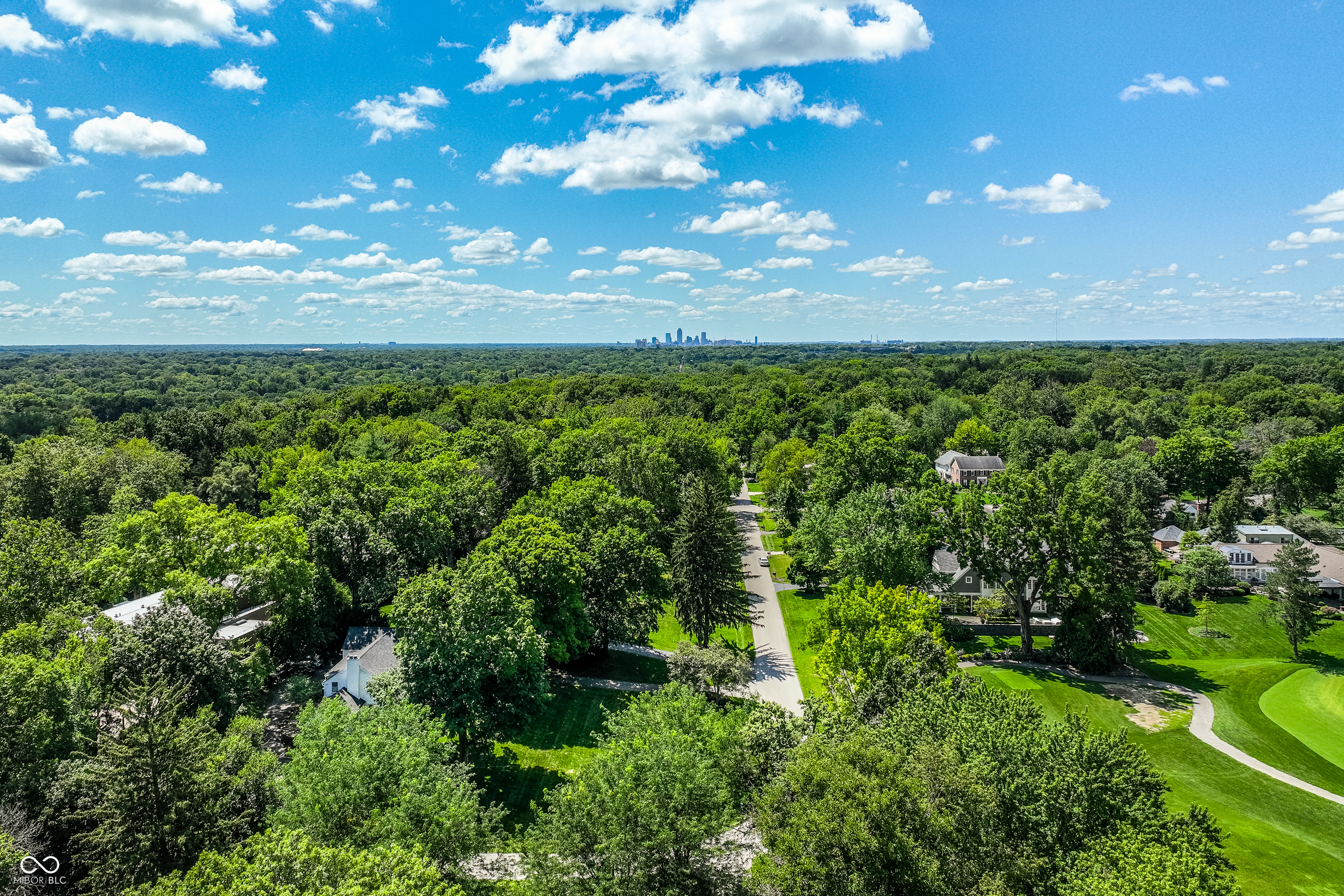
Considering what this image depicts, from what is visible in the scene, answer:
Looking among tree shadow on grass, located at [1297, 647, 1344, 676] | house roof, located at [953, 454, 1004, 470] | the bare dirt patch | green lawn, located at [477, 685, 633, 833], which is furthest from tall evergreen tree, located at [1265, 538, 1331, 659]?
green lawn, located at [477, 685, 633, 833]

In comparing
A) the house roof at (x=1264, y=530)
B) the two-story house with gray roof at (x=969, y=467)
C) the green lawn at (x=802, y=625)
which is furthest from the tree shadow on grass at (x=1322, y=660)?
the two-story house with gray roof at (x=969, y=467)

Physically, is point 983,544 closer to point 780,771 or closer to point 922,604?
point 922,604

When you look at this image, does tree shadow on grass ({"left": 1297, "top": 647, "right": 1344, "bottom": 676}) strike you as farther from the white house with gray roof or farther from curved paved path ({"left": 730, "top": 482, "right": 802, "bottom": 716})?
the white house with gray roof

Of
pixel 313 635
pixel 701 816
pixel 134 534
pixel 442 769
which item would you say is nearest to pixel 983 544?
pixel 701 816

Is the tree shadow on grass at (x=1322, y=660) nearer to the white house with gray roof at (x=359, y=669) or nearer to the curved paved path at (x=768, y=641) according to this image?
the curved paved path at (x=768, y=641)

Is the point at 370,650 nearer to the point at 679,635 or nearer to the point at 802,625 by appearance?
the point at 679,635

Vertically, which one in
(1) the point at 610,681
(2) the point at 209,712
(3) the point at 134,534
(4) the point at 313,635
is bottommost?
(1) the point at 610,681

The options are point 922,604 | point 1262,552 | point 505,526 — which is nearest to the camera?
point 922,604
